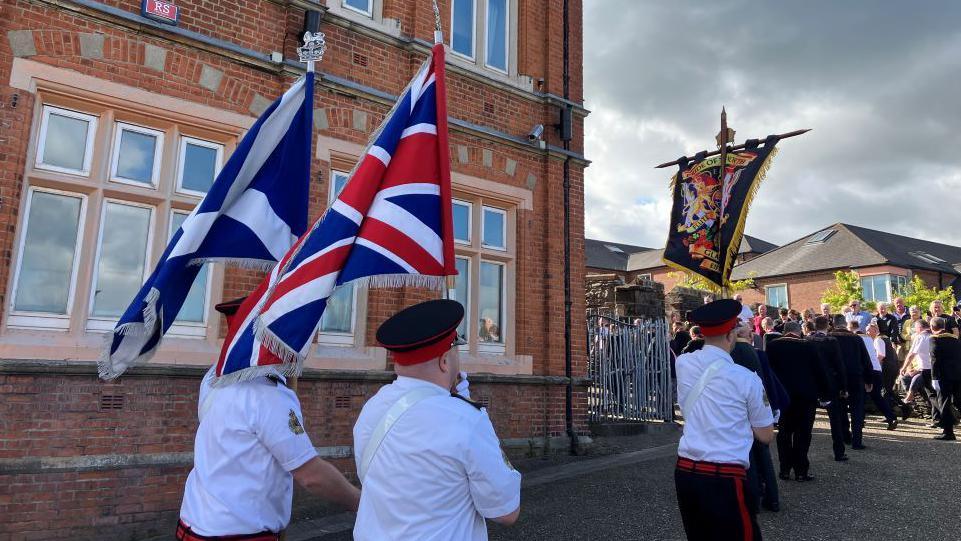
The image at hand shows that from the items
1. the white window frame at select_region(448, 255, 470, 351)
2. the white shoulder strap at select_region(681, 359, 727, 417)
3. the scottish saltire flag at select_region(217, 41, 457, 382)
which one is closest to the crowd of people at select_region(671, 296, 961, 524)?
the white shoulder strap at select_region(681, 359, 727, 417)

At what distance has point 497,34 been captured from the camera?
9.41 m

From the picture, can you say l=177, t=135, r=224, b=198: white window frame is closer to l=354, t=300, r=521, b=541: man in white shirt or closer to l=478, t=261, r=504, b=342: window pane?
l=478, t=261, r=504, b=342: window pane

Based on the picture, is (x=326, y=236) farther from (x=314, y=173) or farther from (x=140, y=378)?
(x=314, y=173)

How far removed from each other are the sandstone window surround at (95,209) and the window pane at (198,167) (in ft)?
0.03

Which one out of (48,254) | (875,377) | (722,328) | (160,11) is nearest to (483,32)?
(160,11)

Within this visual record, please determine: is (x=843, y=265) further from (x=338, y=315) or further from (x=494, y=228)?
(x=338, y=315)

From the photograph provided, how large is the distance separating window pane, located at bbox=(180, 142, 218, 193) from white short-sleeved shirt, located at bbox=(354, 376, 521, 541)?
5.19m

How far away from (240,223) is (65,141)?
3256 millimetres

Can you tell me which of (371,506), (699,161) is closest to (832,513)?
(699,161)

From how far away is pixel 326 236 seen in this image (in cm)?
314

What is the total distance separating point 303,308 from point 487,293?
19.2ft

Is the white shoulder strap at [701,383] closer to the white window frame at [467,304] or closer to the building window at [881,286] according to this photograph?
the white window frame at [467,304]

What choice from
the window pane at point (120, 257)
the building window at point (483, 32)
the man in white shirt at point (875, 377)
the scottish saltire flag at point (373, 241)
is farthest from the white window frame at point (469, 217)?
the man in white shirt at point (875, 377)

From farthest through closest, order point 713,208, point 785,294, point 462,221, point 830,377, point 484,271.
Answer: point 785,294
point 484,271
point 462,221
point 713,208
point 830,377
